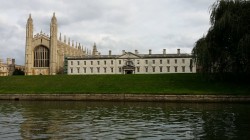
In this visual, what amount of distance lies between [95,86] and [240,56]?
2020cm

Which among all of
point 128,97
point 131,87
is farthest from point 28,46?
point 128,97

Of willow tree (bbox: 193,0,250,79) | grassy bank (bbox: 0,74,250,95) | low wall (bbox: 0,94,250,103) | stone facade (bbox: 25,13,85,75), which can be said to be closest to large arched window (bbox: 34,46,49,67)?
stone facade (bbox: 25,13,85,75)

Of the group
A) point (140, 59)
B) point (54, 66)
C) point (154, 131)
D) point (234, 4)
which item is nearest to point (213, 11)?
point (234, 4)

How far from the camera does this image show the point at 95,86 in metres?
46.9

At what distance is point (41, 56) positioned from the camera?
4279 inches

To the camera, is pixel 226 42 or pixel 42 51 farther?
pixel 42 51

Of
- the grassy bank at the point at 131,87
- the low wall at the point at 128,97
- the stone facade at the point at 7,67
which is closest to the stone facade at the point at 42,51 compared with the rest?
the stone facade at the point at 7,67

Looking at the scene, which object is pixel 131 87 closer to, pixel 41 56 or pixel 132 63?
pixel 132 63

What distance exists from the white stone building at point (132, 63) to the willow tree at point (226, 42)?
57.5 m

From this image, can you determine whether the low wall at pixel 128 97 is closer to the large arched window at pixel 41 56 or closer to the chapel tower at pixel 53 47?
the chapel tower at pixel 53 47

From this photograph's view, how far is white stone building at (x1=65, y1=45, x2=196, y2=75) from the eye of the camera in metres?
98.7

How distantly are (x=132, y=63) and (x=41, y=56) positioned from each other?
30.6m

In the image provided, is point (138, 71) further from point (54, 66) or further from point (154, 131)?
point (154, 131)

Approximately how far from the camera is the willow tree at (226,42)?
36.6m
